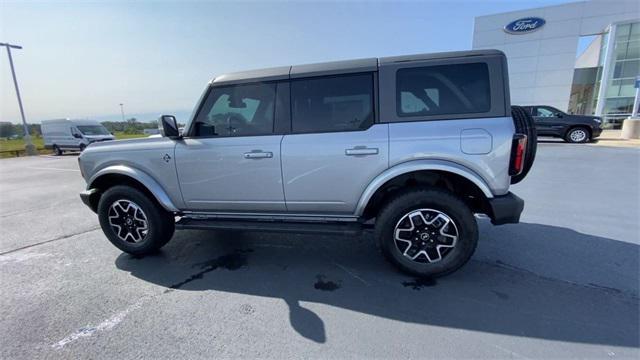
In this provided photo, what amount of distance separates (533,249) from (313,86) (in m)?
3.14

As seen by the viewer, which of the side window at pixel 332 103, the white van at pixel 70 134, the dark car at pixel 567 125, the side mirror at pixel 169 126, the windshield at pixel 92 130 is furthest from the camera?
the windshield at pixel 92 130

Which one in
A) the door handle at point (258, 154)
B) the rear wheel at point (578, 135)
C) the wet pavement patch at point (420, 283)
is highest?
the door handle at point (258, 154)

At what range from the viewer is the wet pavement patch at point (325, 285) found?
9.03 feet

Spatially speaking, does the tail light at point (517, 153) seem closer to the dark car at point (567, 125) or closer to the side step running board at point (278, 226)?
the side step running board at point (278, 226)

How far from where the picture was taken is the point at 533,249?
3.31 metres

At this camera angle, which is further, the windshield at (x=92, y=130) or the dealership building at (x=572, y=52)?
the dealership building at (x=572, y=52)

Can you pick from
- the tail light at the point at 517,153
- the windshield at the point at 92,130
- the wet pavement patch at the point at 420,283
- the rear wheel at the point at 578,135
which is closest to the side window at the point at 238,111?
the wet pavement patch at the point at 420,283

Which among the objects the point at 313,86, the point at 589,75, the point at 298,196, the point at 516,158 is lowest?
the point at 298,196

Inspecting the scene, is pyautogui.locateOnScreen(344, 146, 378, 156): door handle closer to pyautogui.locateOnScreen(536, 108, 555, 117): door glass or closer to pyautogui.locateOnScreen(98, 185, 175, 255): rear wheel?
pyautogui.locateOnScreen(98, 185, 175, 255): rear wheel

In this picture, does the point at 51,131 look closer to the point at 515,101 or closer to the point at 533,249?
the point at 533,249

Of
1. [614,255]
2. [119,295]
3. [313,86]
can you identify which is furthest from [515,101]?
[119,295]

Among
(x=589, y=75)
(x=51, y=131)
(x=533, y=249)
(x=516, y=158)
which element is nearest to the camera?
(x=516, y=158)

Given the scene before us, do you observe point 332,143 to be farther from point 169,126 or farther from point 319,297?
point 169,126

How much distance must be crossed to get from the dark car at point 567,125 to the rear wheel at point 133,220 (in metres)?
14.5
